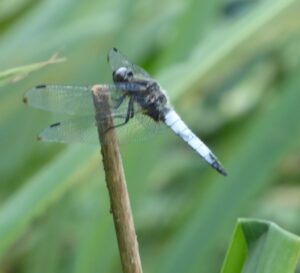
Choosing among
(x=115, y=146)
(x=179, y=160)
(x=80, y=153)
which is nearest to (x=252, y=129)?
(x=80, y=153)

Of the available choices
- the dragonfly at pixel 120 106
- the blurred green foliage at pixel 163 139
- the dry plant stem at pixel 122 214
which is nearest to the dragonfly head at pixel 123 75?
the dragonfly at pixel 120 106

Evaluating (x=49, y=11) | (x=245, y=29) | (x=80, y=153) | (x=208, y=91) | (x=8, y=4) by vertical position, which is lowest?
(x=80, y=153)

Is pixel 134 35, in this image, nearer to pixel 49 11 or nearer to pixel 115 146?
pixel 49 11

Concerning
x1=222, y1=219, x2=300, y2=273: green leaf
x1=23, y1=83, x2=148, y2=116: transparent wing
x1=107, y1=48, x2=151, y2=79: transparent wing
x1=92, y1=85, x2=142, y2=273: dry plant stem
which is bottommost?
x1=222, y1=219, x2=300, y2=273: green leaf

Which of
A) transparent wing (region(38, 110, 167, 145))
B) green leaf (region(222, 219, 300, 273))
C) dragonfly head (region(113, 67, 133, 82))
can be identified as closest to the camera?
green leaf (region(222, 219, 300, 273))

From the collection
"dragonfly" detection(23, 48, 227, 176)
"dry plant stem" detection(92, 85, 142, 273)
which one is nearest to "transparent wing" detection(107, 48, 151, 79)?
"dragonfly" detection(23, 48, 227, 176)

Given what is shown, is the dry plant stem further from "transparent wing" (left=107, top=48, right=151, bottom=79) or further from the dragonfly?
"transparent wing" (left=107, top=48, right=151, bottom=79)

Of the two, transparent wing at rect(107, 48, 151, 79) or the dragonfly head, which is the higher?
transparent wing at rect(107, 48, 151, 79)

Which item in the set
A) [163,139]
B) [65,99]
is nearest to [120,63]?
[65,99]
